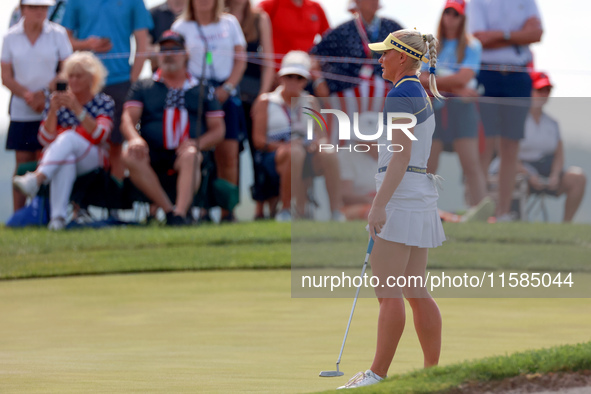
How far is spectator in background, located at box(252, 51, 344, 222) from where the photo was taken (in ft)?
35.3

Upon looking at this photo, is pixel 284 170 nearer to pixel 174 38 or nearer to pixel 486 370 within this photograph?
pixel 174 38

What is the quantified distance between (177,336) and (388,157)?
92.2 inches

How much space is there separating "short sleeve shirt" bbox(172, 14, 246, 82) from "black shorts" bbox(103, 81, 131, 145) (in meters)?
0.80

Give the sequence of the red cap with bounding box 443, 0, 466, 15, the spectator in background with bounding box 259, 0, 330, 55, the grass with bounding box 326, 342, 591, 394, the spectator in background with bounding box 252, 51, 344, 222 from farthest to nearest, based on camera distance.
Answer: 1. the spectator in background with bounding box 259, 0, 330, 55
2. the red cap with bounding box 443, 0, 466, 15
3. the spectator in background with bounding box 252, 51, 344, 222
4. the grass with bounding box 326, 342, 591, 394

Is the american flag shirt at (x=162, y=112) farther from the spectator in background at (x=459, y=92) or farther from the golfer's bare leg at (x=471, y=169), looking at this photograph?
the golfer's bare leg at (x=471, y=169)

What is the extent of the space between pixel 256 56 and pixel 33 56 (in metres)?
2.40

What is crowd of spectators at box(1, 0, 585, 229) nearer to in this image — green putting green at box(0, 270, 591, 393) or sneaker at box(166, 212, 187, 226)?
sneaker at box(166, 212, 187, 226)

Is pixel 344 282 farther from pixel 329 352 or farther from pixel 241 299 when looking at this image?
pixel 329 352

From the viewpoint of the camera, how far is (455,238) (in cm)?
1105

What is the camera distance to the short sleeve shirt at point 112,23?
11938mm

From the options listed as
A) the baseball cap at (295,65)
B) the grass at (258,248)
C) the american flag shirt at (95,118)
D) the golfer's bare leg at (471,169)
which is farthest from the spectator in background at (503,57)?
the american flag shirt at (95,118)

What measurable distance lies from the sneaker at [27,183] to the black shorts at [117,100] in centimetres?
106

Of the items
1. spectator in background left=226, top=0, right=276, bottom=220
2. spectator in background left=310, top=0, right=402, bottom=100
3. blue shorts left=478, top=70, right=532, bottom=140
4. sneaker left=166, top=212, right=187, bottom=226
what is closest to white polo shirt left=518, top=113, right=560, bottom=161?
blue shorts left=478, top=70, right=532, bottom=140

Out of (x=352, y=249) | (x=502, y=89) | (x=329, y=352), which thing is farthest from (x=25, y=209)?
(x=329, y=352)
